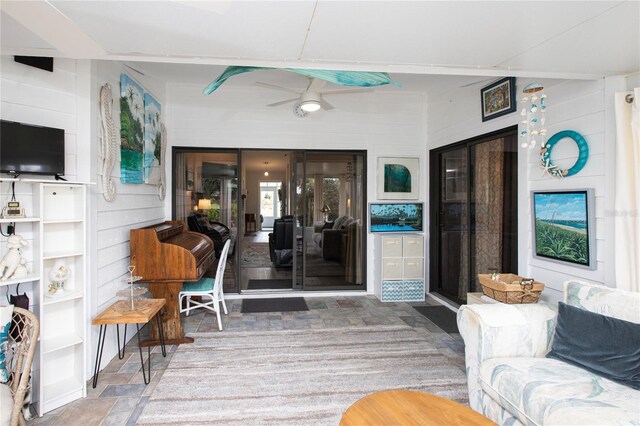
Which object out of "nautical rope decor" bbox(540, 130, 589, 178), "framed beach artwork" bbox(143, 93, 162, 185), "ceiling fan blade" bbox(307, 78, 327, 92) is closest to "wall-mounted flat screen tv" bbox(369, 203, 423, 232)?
"ceiling fan blade" bbox(307, 78, 327, 92)

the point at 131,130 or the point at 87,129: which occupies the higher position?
the point at 131,130

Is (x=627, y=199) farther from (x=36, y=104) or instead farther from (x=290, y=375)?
(x=36, y=104)

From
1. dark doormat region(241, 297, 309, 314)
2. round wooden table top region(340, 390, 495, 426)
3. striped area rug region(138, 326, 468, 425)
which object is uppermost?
round wooden table top region(340, 390, 495, 426)

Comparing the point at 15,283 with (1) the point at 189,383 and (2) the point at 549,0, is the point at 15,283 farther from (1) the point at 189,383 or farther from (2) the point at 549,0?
(2) the point at 549,0

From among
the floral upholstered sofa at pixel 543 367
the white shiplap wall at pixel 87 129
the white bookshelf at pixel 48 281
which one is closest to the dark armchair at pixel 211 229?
the white shiplap wall at pixel 87 129

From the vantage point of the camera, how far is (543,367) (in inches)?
82.3

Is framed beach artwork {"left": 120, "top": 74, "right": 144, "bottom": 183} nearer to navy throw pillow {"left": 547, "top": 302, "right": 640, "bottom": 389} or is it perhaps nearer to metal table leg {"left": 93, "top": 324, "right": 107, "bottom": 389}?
metal table leg {"left": 93, "top": 324, "right": 107, "bottom": 389}

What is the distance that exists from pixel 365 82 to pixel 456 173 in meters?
2.47

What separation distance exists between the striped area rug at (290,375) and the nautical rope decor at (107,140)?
1617 mm

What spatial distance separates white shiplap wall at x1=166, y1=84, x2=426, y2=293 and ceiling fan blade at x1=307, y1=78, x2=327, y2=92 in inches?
50.4

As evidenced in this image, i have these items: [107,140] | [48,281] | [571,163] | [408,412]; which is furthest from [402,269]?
[48,281]

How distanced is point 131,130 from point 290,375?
9.16 ft

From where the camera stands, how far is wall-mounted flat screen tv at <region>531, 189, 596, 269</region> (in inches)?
106

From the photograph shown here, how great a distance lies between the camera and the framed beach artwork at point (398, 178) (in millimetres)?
5324
